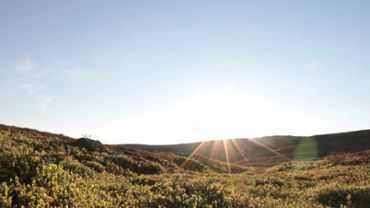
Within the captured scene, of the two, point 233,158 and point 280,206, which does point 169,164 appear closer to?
point 280,206

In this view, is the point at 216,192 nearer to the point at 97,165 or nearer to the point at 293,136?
the point at 97,165

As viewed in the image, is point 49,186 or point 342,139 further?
point 342,139

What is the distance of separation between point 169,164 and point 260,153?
4388 centimetres

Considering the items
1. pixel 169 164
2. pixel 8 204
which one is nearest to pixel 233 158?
pixel 169 164

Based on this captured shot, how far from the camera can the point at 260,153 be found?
83188mm

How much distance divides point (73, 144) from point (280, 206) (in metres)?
26.9

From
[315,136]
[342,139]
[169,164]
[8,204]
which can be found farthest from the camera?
[315,136]

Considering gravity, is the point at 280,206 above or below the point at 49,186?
below

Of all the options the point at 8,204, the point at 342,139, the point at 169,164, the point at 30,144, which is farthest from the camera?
the point at 342,139

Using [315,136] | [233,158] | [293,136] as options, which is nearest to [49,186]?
[233,158]

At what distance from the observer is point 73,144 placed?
131ft

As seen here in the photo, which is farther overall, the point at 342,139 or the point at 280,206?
the point at 342,139

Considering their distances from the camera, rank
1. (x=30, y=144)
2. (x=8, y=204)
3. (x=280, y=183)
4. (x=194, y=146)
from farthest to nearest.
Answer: (x=194, y=146) → (x=30, y=144) → (x=280, y=183) → (x=8, y=204)

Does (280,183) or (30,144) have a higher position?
(30,144)
